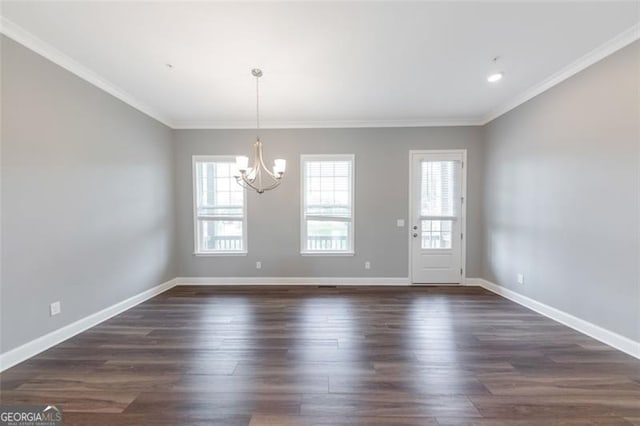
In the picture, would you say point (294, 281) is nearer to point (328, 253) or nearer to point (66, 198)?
point (328, 253)

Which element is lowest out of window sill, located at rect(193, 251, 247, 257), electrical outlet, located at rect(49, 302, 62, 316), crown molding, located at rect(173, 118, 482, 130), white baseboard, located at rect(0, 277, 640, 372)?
white baseboard, located at rect(0, 277, 640, 372)

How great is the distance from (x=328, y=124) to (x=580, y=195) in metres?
3.46

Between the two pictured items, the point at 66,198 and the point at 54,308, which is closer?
the point at 54,308

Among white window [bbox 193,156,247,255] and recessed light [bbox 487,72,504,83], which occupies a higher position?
recessed light [bbox 487,72,504,83]

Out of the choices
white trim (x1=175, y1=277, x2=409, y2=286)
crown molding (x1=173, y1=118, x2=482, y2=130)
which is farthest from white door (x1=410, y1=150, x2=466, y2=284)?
crown molding (x1=173, y1=118, x2=482, y2=130)

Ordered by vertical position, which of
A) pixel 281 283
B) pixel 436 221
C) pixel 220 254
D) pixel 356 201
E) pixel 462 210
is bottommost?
pixel 281 283

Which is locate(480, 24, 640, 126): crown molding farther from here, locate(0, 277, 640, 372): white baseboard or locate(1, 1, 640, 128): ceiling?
locate(0, 277, 640, 372): white baseboard

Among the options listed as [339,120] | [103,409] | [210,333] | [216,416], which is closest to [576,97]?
[339,120]

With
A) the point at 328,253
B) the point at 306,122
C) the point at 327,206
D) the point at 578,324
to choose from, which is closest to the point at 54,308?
the point at 328,253

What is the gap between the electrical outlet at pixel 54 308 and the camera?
8.26ft

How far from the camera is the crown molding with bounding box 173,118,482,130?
4.42 m

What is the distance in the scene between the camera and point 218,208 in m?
4.64

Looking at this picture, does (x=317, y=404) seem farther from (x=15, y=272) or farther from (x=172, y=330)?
(x=15, y=272)

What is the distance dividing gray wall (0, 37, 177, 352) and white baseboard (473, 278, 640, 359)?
548 cm
